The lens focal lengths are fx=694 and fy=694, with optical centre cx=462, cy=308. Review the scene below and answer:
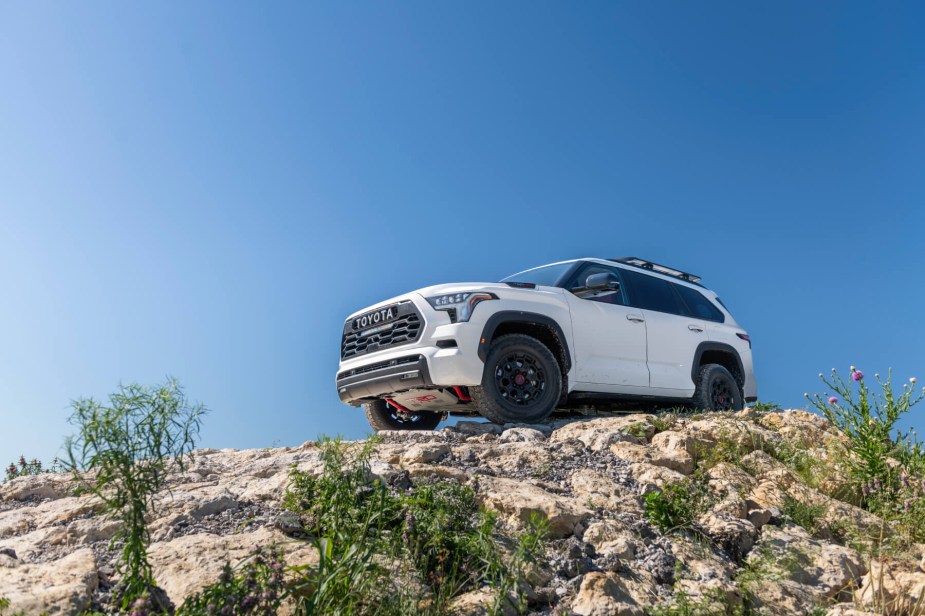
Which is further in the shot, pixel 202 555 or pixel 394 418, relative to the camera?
pixel 394 418

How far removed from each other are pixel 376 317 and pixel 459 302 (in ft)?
3.75

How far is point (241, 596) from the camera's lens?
9.17ft

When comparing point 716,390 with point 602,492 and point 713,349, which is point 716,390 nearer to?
point 713,349

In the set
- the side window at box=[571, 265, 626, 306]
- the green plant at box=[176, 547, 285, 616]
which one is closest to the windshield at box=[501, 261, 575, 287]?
the side window at box=[571, 265, 626, 306]

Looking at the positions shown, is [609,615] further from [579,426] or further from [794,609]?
[579,426]

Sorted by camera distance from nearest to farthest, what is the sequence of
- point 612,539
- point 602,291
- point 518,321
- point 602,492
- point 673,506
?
point 612,539 < point 673,506 < point 602,492 < point 518,321 < point 602,291

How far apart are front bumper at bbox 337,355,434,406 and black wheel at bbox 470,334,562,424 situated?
589 mm

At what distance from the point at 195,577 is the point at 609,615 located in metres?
1.94

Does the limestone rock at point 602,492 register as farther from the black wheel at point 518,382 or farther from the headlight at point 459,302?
the headlight at point 459,302

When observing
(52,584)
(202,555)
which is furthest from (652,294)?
(52,584)

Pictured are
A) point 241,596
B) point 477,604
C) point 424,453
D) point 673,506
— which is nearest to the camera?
point 241,596

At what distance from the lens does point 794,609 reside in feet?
12.5

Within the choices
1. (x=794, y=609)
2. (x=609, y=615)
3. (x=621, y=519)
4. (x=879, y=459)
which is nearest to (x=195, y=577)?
(x=609, y=615)

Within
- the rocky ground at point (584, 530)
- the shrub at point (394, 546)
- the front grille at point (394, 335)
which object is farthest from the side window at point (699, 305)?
the shrub at point (394, 546)
